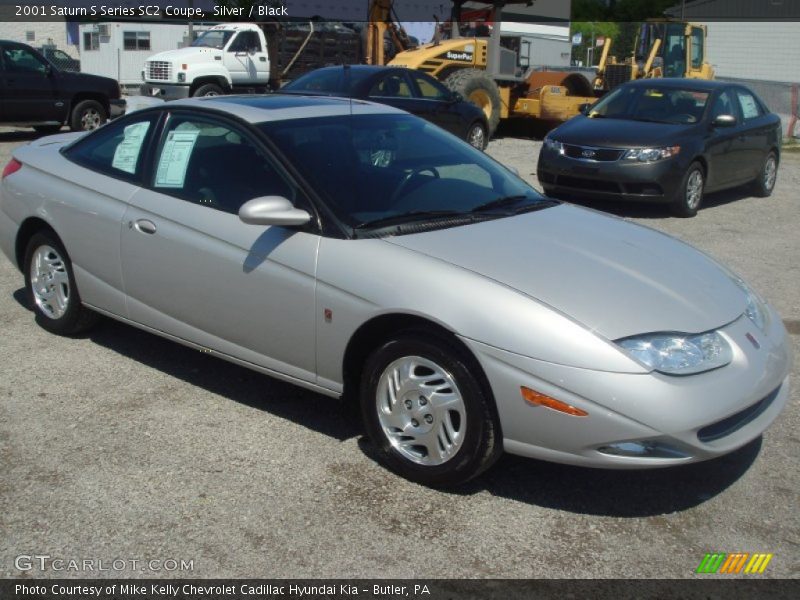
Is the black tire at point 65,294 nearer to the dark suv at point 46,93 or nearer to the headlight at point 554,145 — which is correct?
the headlight at point 554,145

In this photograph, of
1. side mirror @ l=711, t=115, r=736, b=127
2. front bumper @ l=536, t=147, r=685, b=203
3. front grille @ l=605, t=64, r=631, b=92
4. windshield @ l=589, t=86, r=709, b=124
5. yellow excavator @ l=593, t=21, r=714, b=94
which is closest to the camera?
front bumper @ l=536, t=147, r=685, b=203

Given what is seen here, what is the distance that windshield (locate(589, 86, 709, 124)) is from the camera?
37.1 feet

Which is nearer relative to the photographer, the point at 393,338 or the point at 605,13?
the point at 393,338

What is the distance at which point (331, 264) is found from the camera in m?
4.18

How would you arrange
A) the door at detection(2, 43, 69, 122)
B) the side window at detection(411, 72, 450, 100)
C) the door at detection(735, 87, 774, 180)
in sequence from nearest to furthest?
the door at detection(735, 87, 774, 180) → the side window at detection(411, 72, 450, 100) → the door at detection(2, 43, 69, 122)

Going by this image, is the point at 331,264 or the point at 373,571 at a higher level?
the point at 331,264

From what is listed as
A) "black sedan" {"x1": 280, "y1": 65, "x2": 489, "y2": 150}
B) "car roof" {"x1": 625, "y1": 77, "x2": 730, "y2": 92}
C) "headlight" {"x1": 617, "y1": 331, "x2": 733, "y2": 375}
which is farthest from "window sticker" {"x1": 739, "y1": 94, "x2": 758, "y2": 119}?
"headlight" {"x1": 617, "y1": 331, "x2": 733, "y2": 375}

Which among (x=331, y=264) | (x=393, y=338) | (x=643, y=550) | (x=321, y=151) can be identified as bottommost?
(x=643, y=550)

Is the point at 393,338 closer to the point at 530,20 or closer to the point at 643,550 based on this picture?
the point at 643,550

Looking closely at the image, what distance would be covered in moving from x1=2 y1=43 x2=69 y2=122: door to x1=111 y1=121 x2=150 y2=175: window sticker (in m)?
12.5

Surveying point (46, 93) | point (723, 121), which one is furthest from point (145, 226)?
point (46, 93)

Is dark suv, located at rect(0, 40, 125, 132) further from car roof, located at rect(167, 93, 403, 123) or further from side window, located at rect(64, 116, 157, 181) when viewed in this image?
car roof, located at rect(167, 93, 403, 123)

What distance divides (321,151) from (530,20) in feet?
155

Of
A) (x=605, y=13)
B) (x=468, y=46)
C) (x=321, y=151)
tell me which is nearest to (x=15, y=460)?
(x=321, y=151)
